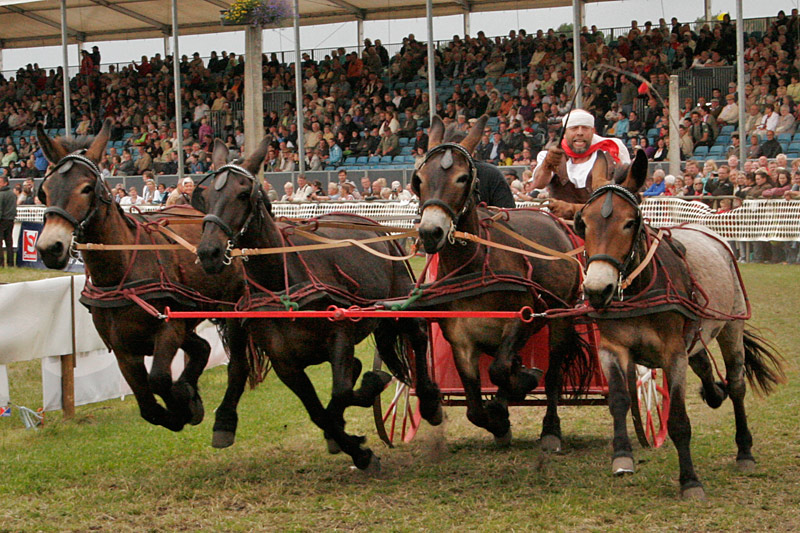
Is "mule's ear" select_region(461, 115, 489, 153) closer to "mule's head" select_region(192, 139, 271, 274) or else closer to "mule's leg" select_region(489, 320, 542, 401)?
"mule's leg" select_region(489, 320, 542, 401)

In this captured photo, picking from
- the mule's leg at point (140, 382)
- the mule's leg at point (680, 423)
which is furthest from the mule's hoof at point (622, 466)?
the mule's leg at point (140, 382)

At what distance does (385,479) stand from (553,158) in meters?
2.39

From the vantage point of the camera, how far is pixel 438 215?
529 centimetres

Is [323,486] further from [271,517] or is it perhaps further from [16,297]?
[16,297]

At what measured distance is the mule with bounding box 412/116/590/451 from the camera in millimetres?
5445

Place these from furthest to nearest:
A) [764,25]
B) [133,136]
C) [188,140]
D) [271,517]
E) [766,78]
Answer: [133,136] → [188,140] → [764,25] → [766,78] → [271,517]

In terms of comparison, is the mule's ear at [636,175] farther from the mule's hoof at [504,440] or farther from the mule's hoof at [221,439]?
the mule's hoof at [221,439]

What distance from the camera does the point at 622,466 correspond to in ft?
16.9

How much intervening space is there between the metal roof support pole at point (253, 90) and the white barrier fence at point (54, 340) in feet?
41.3

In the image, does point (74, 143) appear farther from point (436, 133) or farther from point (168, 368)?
point (436, 133)

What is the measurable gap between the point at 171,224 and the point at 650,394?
11.4ft

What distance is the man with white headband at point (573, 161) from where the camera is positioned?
6746 millimetres

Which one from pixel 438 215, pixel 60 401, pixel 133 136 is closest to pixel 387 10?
pixel 133 136

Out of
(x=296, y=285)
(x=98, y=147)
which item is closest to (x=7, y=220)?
(x=98, y=147)
